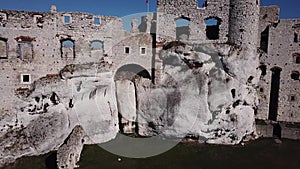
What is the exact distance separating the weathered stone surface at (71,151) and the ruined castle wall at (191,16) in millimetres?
10527

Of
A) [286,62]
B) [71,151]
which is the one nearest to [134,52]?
[71,151]

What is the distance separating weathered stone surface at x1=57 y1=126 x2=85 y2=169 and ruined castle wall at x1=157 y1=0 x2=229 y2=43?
34.5ft

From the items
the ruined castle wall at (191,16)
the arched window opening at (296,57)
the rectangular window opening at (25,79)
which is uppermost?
the ruined castle wall at (191,16)

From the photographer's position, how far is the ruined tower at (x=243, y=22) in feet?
61.7

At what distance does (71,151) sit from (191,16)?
14.6 meters

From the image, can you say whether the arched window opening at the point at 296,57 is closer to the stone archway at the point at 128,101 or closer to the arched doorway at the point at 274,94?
the arched doorway at the point at 274,94

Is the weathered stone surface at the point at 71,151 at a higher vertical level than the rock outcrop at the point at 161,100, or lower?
lower

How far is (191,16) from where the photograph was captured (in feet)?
66.4

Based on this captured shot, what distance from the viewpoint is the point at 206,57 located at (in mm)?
18719

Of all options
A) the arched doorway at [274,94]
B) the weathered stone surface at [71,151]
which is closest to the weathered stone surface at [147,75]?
the arched doorway at [274,94]

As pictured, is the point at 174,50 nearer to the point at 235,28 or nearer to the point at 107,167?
the point at 235,28

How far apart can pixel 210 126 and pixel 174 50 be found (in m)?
6.78

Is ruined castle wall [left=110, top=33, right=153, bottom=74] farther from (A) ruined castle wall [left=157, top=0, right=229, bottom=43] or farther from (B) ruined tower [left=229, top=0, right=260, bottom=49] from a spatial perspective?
(B) ruined tower [left=229, top=0, right=260, bottom=49]

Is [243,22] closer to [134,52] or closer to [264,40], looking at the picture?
[264,40]
